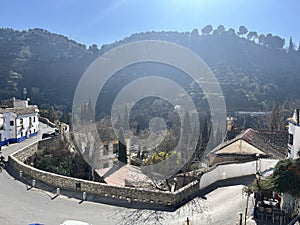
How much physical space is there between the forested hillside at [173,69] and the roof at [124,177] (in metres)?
23.1

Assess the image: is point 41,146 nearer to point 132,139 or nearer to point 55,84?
point 132,139

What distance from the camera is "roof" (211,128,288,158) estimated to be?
57.2 feet

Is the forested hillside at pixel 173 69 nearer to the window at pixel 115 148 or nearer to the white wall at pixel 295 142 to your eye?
the window at pixel 115 148

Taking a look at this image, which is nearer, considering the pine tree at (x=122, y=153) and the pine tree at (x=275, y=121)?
the pine tree at (x=122, y=153)

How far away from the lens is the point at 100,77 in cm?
3597

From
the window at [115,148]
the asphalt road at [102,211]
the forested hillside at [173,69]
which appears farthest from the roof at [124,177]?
the forested hillside at [173,69]

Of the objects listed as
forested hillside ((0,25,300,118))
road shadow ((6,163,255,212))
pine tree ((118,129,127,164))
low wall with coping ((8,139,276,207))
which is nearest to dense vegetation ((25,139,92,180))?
low wall with coping ((8,139,276,207))

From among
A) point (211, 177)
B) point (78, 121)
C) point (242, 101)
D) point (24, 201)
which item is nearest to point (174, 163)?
point (211, 177)

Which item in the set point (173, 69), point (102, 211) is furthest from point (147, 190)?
point (173, 69)

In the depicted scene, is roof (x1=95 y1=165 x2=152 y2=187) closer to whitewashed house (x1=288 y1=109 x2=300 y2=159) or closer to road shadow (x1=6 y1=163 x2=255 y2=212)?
road shadow (x1=6 y1=163 x2=255 y2=212)

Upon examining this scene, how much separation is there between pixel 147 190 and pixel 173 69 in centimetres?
3739

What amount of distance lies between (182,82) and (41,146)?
29.2 metres

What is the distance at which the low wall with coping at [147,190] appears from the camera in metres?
11.0

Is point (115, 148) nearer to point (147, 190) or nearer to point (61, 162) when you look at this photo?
point (61, 162)
